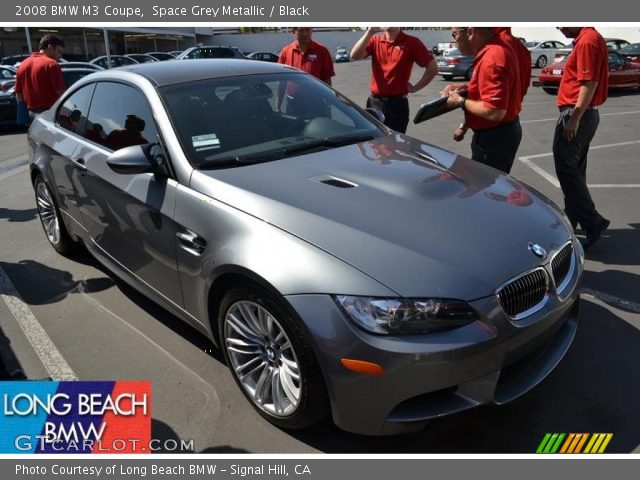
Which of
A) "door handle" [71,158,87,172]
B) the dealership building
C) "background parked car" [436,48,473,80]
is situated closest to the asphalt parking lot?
"door handle" [71,158,87,172]

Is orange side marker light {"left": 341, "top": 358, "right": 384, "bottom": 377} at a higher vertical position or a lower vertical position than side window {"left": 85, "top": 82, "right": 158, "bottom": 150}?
lower

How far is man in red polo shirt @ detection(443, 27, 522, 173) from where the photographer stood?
3869 millimetres

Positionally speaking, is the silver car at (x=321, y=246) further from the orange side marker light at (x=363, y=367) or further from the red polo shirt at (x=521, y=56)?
the red polo shirt at (x=521, y=56)

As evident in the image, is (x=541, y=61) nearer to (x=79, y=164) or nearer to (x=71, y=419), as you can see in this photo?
(x=79, y=164)

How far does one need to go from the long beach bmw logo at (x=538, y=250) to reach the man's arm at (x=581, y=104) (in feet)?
7.29

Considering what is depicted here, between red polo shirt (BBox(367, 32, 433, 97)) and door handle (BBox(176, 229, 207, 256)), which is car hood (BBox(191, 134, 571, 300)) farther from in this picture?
red polo shirt (BBox(367, 32, 433, 97))

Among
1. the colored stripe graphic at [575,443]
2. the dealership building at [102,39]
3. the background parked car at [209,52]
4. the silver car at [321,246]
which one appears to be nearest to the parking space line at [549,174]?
the silver car at [321,246]

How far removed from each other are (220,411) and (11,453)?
955mm

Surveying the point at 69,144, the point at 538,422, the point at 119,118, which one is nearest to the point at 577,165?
the point at 538,422

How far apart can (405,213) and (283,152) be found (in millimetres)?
939

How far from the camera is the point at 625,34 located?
32.5 m

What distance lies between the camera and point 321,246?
2.34m

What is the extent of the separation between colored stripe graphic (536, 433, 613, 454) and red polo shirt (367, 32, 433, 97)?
3.95 m

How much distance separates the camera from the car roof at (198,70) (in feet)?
11.4
